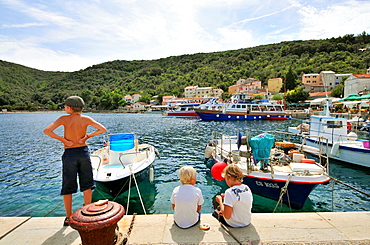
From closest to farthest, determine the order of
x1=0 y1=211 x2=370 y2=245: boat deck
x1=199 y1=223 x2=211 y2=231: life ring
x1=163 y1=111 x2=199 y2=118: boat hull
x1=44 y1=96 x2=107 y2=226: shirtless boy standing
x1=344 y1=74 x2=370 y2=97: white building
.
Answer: x1=0 y1=211 x2=370 y2=245: boat deck → x1=199 y1=223 x2=211 y2=231: life ring → x1=44 y1=96 x2=107 y2=226: shirtless boy standing → x1=344 y1=74 x2=370 y2=97: white building → x1=163 y1=111 x2=199 y2=118: boat hull

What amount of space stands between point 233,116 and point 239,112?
2213 millimetres

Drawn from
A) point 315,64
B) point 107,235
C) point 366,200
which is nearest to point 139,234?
point 107,235

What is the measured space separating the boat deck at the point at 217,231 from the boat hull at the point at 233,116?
4891cm

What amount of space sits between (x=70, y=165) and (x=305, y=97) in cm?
8628

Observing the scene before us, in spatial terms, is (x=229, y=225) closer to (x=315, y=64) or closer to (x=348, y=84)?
(x=348, y=84)

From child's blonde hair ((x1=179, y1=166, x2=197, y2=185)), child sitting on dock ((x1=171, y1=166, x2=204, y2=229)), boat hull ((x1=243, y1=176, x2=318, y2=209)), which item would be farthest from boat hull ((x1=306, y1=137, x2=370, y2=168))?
child's blonde hair ((x1=179, y1=166, x2=197, y2=185))

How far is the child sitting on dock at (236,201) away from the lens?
11.0ft

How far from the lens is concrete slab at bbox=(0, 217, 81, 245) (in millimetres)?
3324

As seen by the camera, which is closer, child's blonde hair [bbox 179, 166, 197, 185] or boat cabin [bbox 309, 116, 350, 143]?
child's blonde hair [bbox 179, 166, 197, 185]

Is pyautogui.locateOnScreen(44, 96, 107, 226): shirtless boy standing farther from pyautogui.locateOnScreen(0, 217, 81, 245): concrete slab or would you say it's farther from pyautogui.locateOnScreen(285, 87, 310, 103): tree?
pyautogui.locateOnScreen(285, 87, 310, 103): tree

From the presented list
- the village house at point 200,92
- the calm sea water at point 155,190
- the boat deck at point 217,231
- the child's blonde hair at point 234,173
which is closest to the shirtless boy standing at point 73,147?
the boat deck at point 217,231

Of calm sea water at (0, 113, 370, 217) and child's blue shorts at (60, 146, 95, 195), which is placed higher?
child's blue shorts at (60, 146, 95, 195)

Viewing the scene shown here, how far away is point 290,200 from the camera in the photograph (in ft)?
22.9

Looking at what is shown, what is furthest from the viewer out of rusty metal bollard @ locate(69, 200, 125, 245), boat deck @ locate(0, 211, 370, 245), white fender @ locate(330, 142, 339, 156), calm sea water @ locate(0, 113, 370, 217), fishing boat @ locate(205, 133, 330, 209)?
white fender @ locate(330, 142, 339, 156)
